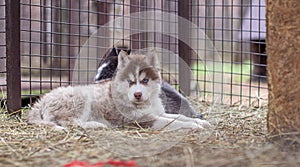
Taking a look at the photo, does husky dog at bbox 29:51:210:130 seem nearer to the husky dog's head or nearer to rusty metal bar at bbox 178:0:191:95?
the husky dog's head

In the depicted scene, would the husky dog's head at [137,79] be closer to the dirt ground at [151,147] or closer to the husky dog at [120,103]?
the husky dog at [120,103]

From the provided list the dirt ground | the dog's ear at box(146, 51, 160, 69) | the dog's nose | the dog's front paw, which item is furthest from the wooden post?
the dog's ear at box(146, 51, 160, 69)

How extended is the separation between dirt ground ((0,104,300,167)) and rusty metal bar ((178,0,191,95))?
223 cm

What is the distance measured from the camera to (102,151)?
106 inches

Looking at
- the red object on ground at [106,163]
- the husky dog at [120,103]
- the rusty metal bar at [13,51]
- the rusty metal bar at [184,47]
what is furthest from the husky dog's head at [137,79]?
the red object on ground at [106,163]

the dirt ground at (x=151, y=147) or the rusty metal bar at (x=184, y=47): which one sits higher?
the rusty metal bar at (x=184, y=47)

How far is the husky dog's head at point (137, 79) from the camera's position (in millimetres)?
4207

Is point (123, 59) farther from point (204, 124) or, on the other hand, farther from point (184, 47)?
point (184, 47)

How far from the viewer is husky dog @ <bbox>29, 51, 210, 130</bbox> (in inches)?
165

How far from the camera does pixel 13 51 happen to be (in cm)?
464

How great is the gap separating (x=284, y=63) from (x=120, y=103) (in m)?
1.84

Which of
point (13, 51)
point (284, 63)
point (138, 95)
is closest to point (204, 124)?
point (138, 95)

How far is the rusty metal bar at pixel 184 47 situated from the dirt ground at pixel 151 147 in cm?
223

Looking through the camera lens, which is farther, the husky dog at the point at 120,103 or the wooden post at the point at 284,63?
the husky dog at the point at 120,103
